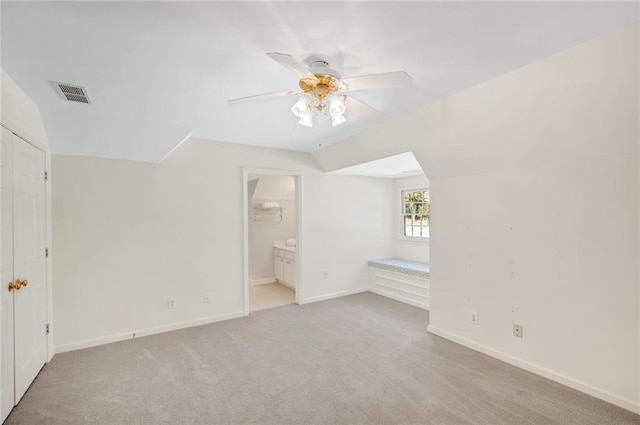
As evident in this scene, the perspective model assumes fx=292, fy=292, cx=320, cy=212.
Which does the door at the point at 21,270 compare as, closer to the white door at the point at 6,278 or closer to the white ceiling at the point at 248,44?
the white door at the point at 6,278

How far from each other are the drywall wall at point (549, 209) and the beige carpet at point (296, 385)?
30cm

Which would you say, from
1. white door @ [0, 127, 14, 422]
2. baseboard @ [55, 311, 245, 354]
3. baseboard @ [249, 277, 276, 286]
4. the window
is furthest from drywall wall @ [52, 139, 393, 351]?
the window

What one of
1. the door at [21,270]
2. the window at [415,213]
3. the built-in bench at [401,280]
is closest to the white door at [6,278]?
the door at [21,270]

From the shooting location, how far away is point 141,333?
3.34m

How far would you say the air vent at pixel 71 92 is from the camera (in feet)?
6.60

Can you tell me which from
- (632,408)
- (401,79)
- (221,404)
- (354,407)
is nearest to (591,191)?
(632,408)

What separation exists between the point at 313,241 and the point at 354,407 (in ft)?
8.99

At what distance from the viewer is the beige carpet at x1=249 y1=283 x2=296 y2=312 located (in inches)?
178

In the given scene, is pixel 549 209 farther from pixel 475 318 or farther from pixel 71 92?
pixel 71 92

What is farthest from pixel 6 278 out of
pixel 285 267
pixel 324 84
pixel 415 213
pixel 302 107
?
pixel 415 213

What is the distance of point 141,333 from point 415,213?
4.52 meters

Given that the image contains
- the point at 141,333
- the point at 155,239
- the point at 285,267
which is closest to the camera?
the point at 141,333

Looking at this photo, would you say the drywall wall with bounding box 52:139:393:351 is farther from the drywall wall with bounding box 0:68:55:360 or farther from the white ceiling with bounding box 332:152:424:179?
the white ceiling with bounding box 332:152:424:179

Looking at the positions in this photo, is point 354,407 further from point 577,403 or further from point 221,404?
point 577,403
